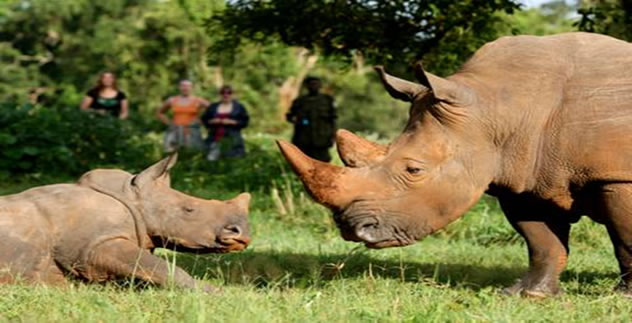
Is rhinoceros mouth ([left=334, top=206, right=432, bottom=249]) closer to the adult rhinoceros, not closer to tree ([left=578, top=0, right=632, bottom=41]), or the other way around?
the adult rhinoceros

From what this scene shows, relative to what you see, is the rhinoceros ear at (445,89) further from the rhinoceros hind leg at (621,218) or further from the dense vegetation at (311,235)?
the dense vegetation at (311,235)

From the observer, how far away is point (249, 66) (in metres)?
40.1

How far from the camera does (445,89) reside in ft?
20.6

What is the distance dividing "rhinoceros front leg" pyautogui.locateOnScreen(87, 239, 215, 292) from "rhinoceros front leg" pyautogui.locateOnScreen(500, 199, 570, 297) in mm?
1957

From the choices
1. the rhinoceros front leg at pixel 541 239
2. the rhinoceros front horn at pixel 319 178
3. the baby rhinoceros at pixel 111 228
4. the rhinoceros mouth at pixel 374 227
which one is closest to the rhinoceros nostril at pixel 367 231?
the rhinoceros mouth at pixel 374 227

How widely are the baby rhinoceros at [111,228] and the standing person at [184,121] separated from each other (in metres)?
10.6

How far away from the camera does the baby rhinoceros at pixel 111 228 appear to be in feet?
21.3

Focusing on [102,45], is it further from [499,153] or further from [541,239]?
[499,153]

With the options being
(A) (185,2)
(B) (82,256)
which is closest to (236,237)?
(B) (82,256)

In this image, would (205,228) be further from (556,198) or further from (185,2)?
(185,2)

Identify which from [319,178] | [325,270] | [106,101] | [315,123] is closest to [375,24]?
[315,123]

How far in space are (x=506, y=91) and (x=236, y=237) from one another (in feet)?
5.95

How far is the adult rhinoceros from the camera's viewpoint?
6199mm

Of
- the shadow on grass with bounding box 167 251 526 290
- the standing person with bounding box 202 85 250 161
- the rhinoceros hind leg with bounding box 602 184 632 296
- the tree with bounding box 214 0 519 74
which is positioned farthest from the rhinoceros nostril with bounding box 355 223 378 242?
the standing person with bounding box 202 85 250 161
